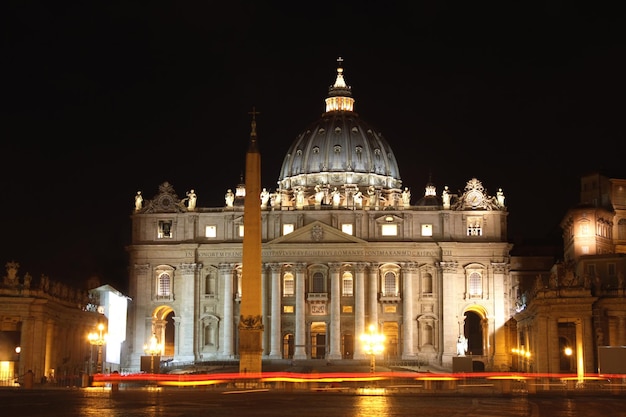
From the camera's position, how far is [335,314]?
125625mm

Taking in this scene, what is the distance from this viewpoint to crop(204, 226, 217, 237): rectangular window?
128250mm

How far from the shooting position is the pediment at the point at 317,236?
126 metres

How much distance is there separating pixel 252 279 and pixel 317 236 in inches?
2318

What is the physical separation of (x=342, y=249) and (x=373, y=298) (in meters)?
6.00

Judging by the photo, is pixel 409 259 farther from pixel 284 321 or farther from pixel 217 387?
pixel 217 387

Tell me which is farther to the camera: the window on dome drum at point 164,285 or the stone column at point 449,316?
the window on dome drum at point 164,285

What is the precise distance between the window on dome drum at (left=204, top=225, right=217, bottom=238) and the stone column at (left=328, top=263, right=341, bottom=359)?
12766 mm

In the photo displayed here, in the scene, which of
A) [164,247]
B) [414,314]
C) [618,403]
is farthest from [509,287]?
[618,403]

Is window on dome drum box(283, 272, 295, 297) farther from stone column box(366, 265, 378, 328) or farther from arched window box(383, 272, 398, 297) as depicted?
arched window box(383, 272, 398, 297)

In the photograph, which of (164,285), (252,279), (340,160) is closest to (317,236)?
(164,285)

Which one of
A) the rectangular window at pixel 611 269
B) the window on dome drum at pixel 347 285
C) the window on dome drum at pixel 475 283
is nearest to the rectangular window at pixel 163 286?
the window on dome drum at pixel 347 285

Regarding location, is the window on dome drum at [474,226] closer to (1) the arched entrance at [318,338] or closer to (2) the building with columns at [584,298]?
(2) the building with columns at [584,298]

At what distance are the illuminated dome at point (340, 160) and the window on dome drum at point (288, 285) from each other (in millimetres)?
27300

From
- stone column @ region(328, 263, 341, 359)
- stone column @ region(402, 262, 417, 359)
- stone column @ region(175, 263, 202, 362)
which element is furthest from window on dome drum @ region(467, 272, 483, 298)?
stone column @ region(175, 263, 202, 362)
